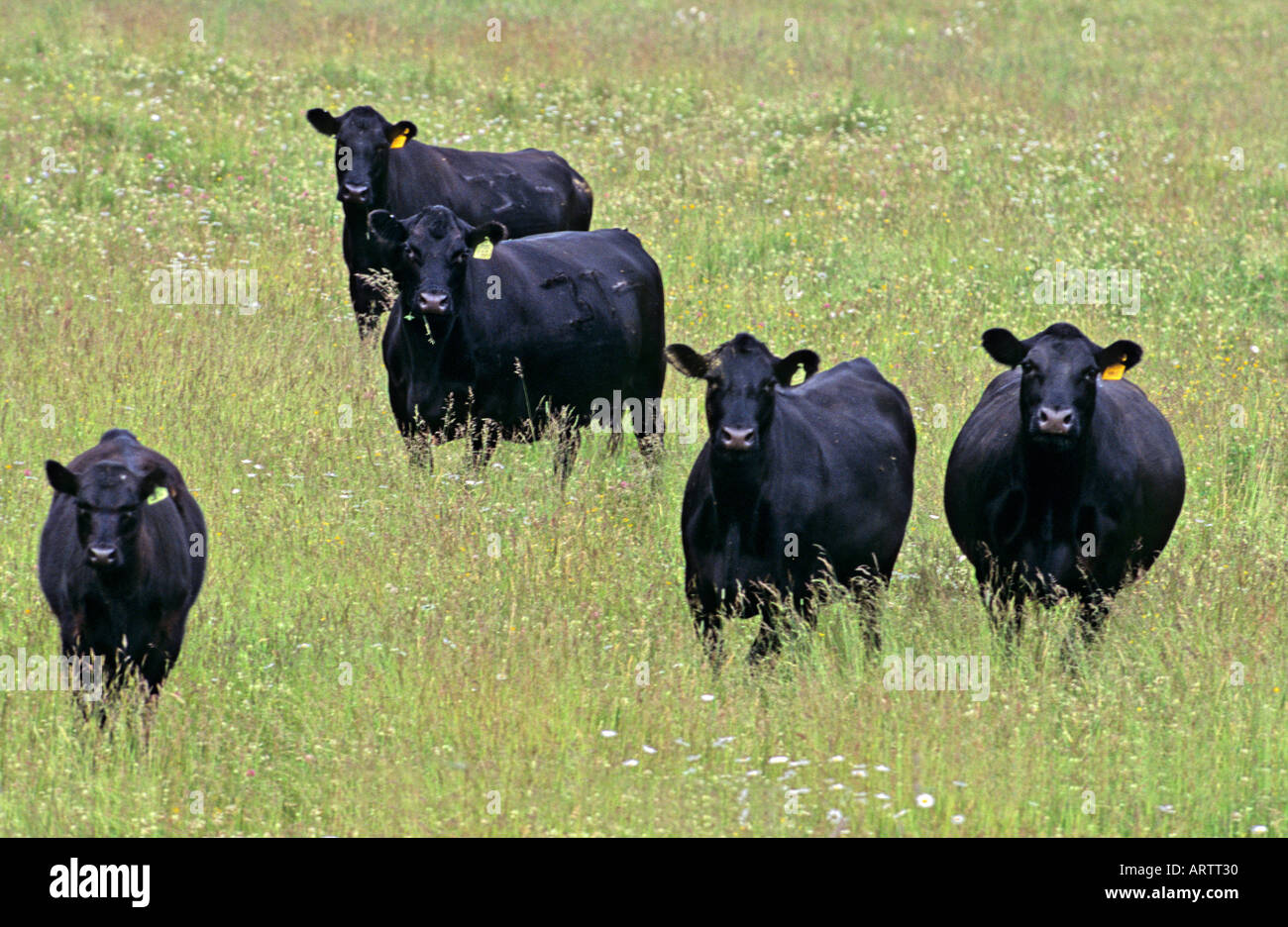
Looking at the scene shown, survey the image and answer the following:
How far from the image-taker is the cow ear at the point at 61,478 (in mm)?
6195

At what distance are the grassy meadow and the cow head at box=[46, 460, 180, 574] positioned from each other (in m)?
0.67

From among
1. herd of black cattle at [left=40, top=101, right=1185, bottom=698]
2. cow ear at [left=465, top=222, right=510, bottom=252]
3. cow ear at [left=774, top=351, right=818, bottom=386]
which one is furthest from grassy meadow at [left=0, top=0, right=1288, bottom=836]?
cow ear at [left=465, top=222, right=510, bottom=252]

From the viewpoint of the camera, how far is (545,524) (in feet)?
28.1

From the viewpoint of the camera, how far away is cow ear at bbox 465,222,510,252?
32.3ft

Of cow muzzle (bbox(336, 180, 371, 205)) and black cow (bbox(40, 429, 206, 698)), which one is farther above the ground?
cow muzzle (bbox(336, 180, 371, 205))

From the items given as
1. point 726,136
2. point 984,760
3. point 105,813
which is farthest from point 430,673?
point 726,136

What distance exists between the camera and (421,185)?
44.1ft

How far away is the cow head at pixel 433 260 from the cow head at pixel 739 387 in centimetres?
258

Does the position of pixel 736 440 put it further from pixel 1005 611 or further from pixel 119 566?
pixel 119 566

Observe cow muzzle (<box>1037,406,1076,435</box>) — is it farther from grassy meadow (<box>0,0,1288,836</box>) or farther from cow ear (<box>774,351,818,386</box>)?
cow ear (<box>774,351,818,386</box>)

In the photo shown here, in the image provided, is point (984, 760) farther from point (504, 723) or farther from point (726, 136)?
point (726, 136)

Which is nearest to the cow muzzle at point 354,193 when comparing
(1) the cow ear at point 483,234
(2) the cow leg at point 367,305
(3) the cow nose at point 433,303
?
(2) the cow leg at point 367,305

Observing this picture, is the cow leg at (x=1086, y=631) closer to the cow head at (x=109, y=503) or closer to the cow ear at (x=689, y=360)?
the cow ear at (x=689, y=360)

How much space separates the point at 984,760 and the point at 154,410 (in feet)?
20.1
